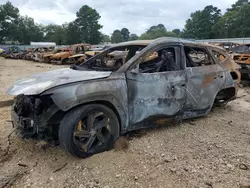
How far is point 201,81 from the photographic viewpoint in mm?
4293

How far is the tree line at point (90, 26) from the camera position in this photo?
54.8 m

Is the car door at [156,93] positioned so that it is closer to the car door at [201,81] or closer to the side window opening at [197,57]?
the car door at [201,81]

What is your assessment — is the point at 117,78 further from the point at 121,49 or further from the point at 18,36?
the point at 18,36

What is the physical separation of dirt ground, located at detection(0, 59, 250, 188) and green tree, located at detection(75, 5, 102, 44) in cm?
6570

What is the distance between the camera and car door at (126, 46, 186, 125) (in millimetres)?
3545

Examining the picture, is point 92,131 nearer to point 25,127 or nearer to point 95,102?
point 95,102

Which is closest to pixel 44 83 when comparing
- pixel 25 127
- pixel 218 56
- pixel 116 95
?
pixel 25 127

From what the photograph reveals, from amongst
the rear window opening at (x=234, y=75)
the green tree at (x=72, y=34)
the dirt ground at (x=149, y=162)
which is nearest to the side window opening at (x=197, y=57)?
the rear window opening at (x=234, y=75)

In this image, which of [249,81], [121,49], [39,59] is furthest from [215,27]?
[121,49]

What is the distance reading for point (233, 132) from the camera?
4.17m

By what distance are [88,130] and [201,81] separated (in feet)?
7.46

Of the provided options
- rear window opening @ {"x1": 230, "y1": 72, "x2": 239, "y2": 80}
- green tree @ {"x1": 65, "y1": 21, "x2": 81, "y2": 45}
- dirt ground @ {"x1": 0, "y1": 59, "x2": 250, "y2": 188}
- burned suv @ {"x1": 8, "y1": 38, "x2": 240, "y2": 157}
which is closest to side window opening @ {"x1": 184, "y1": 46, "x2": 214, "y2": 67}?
burned suv @ {"x1": 8, "y1": 38, "x2": 240, "y2": 157}

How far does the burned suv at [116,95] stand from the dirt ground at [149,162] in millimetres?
274

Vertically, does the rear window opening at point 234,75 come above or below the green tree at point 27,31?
below
